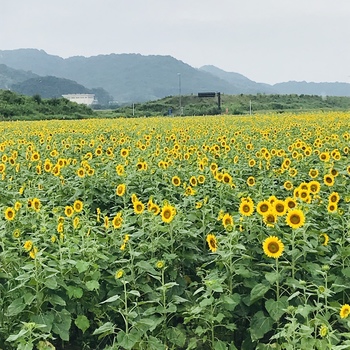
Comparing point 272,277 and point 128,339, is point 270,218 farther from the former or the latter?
point 128,339

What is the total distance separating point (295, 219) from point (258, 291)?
513mm

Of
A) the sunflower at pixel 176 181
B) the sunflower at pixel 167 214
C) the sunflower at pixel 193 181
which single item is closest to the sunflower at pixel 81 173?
the sunflower at pixel 176 181

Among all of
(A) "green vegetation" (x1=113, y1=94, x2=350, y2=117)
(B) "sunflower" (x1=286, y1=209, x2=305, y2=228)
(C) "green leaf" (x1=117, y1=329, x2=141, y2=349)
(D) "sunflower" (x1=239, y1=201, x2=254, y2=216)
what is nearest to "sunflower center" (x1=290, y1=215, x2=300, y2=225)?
(B) "sunflower" (x1=286, y1=209, x2=305, y2=228)

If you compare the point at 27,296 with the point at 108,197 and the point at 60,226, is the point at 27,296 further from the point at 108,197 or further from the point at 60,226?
the point at 108,197

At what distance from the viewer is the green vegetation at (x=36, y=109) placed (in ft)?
116

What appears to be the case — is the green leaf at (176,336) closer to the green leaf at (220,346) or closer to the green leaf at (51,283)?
the green leaf at (220,346)

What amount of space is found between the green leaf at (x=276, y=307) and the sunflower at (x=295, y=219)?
45 centimetres

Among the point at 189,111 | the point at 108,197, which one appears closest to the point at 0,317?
the point at 108,197

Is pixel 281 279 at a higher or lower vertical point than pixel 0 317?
higher

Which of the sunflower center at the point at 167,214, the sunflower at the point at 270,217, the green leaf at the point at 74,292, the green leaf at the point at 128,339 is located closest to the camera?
the green leaf at the point at 128,339

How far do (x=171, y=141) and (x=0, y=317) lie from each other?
22.5 ft

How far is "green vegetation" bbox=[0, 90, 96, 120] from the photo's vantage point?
3534 cm

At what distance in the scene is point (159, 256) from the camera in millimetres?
3646

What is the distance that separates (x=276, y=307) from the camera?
296 cm
